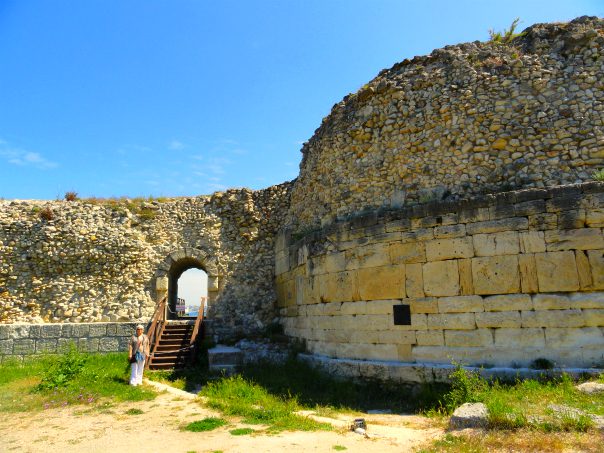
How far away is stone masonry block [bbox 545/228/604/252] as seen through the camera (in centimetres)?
688

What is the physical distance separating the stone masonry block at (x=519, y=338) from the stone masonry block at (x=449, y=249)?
1.37m

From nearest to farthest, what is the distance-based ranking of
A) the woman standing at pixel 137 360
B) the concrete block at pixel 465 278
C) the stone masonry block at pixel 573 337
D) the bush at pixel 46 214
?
the stone masonry block at pixel 573 337
the concrete block at pixel 465 278
the woman standing at pixel 137 360
the bush at pixel 46 214

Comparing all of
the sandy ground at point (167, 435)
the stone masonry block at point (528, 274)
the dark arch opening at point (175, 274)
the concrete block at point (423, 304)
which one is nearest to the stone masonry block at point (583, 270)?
the stone masonry block at point (528, 274)

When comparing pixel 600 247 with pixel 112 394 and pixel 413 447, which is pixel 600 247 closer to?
pixel 413 447

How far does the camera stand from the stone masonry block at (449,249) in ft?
25.0

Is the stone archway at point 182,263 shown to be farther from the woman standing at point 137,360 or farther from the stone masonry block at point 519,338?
the stone masonry block at point 519,338

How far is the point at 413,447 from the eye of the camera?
532cm

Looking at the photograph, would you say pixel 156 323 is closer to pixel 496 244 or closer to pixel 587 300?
pixel 496 244

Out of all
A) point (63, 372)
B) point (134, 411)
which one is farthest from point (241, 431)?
point (63, 372)

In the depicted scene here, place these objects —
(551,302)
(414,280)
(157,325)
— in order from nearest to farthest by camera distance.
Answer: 1. (551,302)
2. (414,280)
3. (157,325)

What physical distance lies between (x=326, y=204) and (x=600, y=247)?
5419 mm

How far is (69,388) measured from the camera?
878 cm

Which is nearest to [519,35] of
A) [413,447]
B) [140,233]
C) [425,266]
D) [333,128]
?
[333,128]

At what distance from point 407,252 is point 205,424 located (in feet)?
14.8
